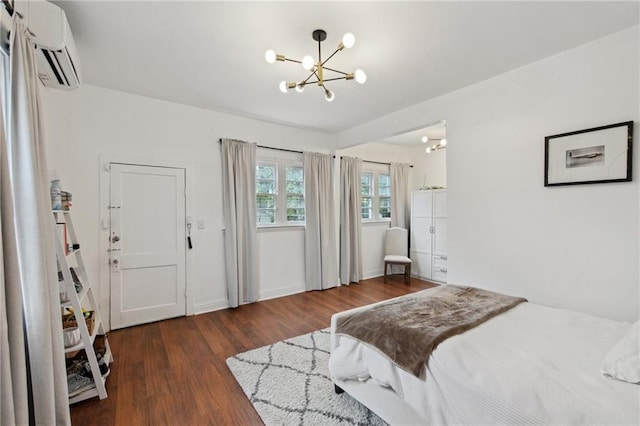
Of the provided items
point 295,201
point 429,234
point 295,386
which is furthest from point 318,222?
point 295,386

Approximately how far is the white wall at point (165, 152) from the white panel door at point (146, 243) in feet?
0.42

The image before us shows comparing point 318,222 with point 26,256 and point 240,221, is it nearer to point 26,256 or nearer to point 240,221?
point 240,221

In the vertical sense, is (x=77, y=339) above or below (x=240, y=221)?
below

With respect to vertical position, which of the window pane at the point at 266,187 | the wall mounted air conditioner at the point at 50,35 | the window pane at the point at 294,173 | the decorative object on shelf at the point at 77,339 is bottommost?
the decorative object on shelf at the point at 77,339

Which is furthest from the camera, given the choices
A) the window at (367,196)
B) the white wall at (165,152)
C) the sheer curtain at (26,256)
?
the window at (367,196)

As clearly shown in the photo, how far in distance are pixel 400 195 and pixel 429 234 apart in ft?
3.41

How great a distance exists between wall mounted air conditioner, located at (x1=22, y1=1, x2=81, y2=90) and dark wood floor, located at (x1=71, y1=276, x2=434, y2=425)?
2.37 meters

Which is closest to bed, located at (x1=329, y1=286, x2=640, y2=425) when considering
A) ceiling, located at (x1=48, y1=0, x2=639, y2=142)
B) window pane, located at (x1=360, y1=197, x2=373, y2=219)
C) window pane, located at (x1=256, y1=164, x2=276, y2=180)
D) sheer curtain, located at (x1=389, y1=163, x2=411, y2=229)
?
ceiling, located at (x1=48, y1=0, x2=639, y2=142)

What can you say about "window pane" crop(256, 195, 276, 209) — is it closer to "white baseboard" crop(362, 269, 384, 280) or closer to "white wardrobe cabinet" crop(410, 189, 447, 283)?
"white baseboard" crop(362, 269, 384, 280)

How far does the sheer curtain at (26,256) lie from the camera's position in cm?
129

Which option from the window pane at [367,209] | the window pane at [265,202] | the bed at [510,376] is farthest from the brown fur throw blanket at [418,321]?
the window pane at [367,209]

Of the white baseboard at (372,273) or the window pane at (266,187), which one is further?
the white baseboard at (372,273)

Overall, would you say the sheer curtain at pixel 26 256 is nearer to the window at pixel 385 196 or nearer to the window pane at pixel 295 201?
the window pane at pixel 295 201

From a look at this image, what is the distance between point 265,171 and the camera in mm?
4395
